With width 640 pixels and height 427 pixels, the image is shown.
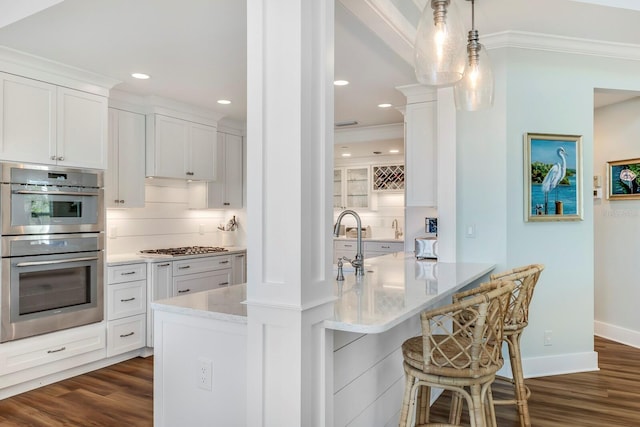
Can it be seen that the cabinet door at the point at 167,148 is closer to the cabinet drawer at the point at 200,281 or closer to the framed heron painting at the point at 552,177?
the cabinet drawer at the point at 200,281

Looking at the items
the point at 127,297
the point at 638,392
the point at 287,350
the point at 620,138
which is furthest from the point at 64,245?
the point at 620,138

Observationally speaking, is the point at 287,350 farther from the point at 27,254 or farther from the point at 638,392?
the point at 638,392

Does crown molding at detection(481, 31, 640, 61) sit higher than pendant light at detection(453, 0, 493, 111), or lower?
higher

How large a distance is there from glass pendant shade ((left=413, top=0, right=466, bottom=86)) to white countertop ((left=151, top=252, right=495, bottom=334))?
3.22 ft

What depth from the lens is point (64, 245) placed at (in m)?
3.50

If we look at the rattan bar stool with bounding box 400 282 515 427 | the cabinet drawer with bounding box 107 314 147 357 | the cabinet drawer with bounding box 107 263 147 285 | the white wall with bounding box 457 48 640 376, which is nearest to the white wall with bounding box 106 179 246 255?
the cabinet drawer with bounding box 107 263 147 285

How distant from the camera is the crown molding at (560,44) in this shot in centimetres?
332

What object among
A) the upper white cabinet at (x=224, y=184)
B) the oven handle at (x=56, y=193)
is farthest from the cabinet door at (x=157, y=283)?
the upper white cabinet at (x=224, y=184)

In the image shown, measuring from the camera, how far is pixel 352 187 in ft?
25.1

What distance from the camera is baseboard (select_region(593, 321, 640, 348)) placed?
420 cm

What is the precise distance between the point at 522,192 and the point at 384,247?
3.48 meters

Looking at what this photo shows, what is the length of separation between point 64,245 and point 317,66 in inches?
114

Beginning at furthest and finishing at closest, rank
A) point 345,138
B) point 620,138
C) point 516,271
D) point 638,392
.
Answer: point 345,138 < point 620,138 < point 638,392 < point 516,271

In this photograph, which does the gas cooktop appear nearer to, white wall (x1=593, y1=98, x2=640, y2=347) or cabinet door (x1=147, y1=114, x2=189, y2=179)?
cabinet door (x1=147, y1=114, x2=189, y2=179)
